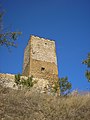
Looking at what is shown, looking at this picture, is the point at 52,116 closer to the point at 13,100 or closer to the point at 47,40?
the point at 13,100

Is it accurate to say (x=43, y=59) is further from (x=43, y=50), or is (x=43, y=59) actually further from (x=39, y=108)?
(x=39, y=108)

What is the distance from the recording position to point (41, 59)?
25.2 meters

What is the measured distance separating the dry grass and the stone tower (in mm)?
15722

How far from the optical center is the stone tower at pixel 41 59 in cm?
2389

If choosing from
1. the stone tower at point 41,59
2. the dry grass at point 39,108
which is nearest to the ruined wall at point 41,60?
the stone tower at point 41,59

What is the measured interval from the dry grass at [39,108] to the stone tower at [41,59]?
15.7 m

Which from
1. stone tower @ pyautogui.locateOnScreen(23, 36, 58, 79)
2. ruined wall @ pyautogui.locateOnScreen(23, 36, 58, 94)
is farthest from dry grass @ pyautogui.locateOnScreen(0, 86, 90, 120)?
stone tower @ pyautogui.locateOnScreen(23, 36, 58, 79)

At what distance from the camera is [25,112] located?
614 cm

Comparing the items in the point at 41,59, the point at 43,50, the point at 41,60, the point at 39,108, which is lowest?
the point at 39,108

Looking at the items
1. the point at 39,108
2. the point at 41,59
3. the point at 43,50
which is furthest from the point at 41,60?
the point at 39,108

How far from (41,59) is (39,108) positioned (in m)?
18.6

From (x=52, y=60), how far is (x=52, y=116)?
1973 centimetres

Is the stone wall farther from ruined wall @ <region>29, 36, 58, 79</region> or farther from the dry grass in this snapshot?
the dry grass

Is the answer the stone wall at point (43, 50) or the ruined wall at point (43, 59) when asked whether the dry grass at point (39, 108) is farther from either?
the stone wall at point (43, 50)
